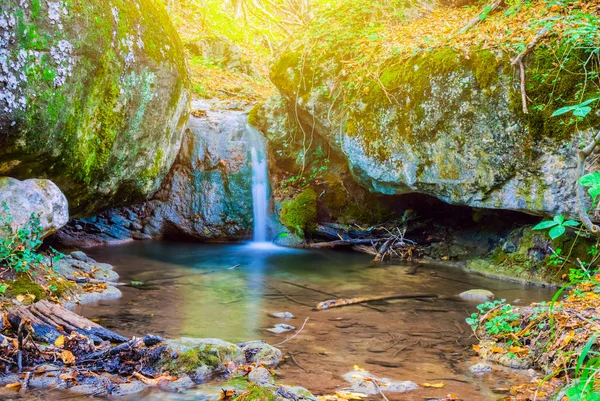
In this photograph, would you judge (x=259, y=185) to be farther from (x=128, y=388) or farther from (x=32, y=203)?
(x=128, y=388)

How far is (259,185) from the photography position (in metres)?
11.6

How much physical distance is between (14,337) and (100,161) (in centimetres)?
362

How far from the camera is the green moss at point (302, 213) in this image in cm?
1097

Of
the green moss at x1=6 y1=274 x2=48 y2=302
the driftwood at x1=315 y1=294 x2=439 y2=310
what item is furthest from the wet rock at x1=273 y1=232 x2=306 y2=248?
the green moss at x1=6 y1=274 x2=48 y2=302

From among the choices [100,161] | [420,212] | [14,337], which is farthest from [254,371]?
[420,212]

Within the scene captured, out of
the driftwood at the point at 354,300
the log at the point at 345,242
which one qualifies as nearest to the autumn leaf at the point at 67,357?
the driftwood at the point at 354,300

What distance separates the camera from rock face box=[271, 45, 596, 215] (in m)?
7.15

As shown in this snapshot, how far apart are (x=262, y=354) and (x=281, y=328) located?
39.8 inches

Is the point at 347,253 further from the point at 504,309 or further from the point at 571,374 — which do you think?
the point at 571,374

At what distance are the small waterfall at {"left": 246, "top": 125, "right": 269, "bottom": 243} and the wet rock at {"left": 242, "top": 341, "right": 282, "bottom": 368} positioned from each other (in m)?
7.07

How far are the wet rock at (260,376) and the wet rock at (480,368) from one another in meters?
1.70

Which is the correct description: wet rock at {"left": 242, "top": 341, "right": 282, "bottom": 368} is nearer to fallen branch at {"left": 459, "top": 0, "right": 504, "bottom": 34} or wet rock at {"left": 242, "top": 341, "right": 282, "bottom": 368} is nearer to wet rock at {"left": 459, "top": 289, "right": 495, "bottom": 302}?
wet rock at {"left": 459, "top": 289, "right": 495, "bottom": 302}

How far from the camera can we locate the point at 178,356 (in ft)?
12.5

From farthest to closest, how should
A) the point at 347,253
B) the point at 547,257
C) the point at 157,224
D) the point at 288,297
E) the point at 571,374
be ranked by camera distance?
the point at 157,224 < the point at 347,253 < the point at 547,257 < the point at 288,297 < the point at 571,374
